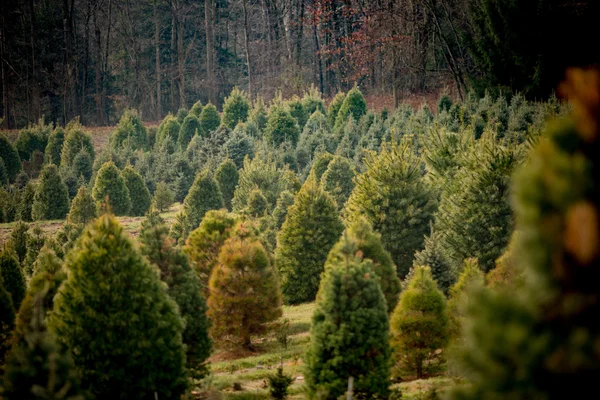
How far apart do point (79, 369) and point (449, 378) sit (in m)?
7.23

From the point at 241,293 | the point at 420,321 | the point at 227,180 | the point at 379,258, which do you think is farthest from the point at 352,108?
the point at 420,321

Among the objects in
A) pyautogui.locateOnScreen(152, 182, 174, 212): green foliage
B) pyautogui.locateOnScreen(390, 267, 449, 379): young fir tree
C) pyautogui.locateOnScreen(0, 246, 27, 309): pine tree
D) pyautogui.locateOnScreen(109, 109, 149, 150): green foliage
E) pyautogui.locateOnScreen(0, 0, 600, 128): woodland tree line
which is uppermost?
pyautogui.locateOnScreen(0, 0, 600, 128): woodland tree line

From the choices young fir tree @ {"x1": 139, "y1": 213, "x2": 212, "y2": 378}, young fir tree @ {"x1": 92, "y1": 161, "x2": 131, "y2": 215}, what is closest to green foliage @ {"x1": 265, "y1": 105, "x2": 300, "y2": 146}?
young fir tree @ {"x1": 92, "y1": 161, "x2": 131, "y2": 215}

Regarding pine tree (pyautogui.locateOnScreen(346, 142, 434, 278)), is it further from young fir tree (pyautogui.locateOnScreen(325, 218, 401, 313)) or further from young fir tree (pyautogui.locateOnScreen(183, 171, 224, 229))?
A: young fir tree (pyautogui.locateOnScreen(183, 171, 224, 229))

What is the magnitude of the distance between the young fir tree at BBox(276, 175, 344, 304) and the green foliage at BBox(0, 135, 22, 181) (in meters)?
30.1

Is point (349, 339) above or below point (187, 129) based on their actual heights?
below

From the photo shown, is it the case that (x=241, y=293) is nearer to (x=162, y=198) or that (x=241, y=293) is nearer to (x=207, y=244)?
(x=207, y=244)

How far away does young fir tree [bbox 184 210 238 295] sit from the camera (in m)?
19.1

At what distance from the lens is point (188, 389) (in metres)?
11.9

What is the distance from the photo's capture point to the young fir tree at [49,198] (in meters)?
34.6

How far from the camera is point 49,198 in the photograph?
114ft

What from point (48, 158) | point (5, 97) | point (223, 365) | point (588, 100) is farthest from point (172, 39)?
point (588, 100)

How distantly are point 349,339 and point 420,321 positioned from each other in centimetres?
332

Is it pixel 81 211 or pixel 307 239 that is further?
pixel 81 211
